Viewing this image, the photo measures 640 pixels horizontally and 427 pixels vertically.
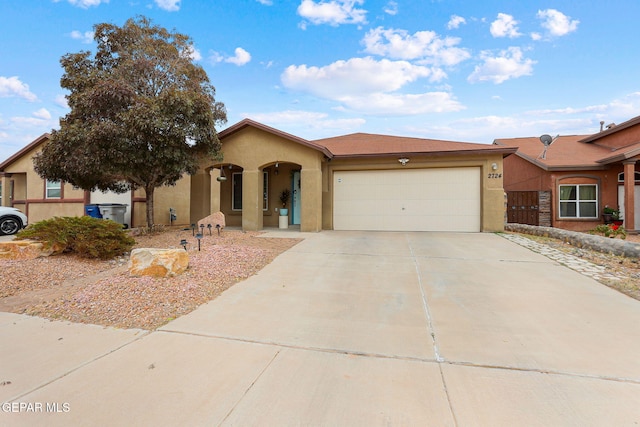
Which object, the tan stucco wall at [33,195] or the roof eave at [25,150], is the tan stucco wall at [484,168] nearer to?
the tan stucco wall at [33,195]

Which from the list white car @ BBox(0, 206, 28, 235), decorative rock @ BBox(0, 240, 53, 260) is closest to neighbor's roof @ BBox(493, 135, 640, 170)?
decorative rock @ BBox(0, 240, 53, 260)

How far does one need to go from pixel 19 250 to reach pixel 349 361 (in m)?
7.43

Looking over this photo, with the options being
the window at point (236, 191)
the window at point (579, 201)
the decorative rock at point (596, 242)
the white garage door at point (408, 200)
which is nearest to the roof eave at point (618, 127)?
the window at point (579, 201)

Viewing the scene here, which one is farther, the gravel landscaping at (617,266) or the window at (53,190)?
the window at (53,190)

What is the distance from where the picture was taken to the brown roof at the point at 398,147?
1107 cm

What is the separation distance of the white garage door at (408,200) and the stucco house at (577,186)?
12.6ft

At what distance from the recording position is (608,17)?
34.3 feet

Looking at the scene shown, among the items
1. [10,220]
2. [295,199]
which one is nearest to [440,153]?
[295,199]

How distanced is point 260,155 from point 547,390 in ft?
34.4

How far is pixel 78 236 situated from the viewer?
647cm

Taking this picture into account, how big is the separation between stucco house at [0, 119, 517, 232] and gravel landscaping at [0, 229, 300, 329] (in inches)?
183

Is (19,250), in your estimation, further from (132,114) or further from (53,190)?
(53,190)

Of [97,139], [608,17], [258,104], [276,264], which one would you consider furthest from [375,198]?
[608,17]

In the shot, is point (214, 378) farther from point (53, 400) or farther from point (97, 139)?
point (97, 139)
